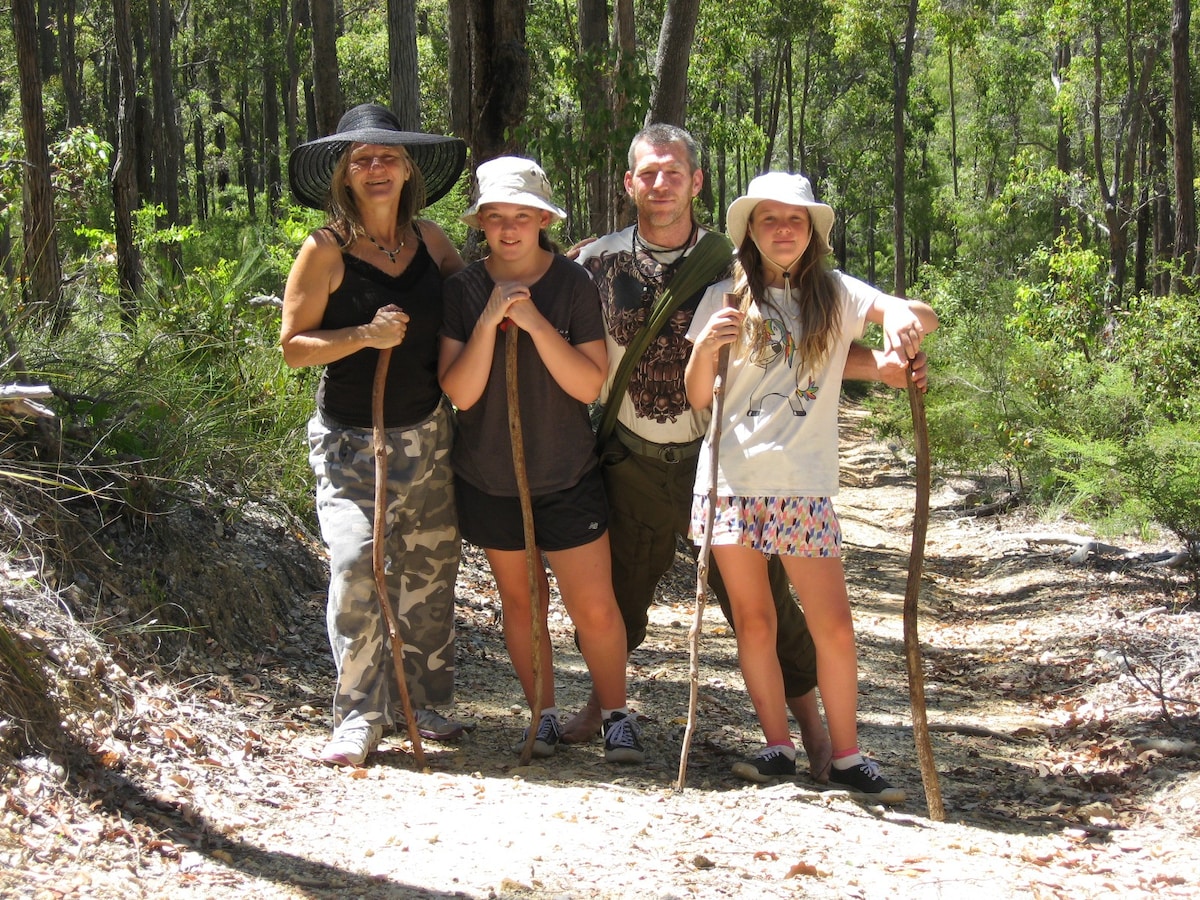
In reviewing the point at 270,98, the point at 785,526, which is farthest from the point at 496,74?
the point at 270,98

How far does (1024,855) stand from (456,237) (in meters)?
10.5

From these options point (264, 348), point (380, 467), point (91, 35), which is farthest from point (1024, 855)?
point (91, 35)

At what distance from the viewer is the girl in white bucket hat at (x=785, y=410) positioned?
13.4 feet

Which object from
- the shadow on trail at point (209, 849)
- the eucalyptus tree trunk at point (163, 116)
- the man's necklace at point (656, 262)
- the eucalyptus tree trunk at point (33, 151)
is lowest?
the shadow on trail at point (209, 849)

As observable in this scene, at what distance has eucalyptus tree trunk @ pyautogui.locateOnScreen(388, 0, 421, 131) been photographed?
32.8ft

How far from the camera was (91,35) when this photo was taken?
40.6 m

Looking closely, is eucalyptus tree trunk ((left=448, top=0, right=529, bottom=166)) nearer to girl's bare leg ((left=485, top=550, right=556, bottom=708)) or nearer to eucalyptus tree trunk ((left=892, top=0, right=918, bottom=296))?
girl's bare leg ((left=485, top=550, right=556, bottom=708))

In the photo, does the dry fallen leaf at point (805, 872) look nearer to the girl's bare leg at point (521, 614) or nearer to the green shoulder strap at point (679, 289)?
the girl's bare leg at point (521, 614)

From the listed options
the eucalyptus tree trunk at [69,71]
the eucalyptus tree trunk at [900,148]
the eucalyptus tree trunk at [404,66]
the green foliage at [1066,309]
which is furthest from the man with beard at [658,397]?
the eucalyptus tree trunk at [69,71]

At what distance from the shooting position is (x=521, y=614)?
468 centimetres

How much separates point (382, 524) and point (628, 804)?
4.24 ft

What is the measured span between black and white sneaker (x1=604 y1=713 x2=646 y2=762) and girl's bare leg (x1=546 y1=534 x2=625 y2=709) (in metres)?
0.07

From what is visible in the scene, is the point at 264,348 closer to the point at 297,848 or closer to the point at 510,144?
the point at 510,144

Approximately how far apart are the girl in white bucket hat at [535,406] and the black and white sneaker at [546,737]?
0.4 inches
